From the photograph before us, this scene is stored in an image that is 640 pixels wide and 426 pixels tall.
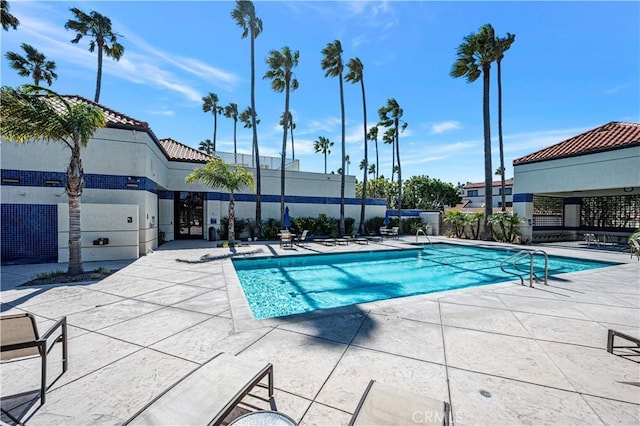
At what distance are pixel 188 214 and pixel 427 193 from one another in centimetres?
3971

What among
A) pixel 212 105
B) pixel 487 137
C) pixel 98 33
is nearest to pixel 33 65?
pixel 98 33

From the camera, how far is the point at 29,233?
10.1m

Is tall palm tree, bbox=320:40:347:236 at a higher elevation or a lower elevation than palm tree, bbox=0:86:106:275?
higher

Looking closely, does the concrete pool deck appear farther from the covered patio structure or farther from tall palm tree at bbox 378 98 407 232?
tall palm tree at bbox 378 98 407 232

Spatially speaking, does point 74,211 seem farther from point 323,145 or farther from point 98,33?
point 323,145

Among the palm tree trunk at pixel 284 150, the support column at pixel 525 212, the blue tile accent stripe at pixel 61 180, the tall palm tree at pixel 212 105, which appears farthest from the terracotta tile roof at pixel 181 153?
the support column at pixel 525 212

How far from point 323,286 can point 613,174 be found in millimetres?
16851

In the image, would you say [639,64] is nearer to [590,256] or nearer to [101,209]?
[590,256]

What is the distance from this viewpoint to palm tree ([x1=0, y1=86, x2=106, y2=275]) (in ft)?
22.5

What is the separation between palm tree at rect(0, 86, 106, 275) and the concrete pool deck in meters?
2.28

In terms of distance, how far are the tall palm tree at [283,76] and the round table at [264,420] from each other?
16515 mm

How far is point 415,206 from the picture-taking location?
4759cm

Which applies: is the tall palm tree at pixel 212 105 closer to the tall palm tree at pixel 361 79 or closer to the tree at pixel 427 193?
the tall palm tree at pixel 361 79

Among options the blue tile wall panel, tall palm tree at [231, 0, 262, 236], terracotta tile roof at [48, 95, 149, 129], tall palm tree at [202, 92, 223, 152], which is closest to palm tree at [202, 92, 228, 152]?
tall palm tree at [202, 92, 223, 152]
